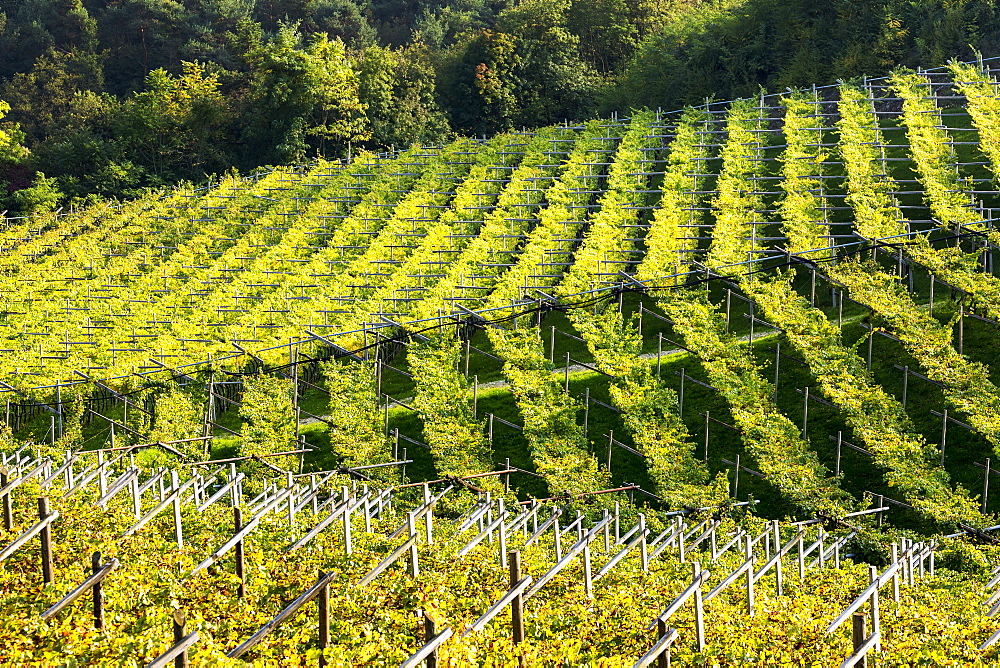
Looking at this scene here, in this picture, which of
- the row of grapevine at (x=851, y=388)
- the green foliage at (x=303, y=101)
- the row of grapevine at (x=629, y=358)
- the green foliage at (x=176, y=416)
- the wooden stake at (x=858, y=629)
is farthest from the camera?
the green foliage at (x=303, y=101)

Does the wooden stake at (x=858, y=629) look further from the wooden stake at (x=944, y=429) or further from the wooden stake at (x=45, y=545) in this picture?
the wooden stake at (x=944, y=429)

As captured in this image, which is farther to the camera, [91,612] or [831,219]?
[831,219]

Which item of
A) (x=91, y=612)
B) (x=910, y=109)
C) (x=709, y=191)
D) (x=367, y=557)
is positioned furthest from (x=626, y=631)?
(x=910, y=109)

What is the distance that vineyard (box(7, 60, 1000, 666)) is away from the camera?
970 cm

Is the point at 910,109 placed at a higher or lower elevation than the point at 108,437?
higher

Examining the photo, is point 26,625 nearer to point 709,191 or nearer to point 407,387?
point 407,387

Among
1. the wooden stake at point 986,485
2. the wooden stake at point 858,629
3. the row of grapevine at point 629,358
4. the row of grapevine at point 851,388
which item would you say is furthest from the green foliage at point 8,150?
the wooden stake at point 858,629

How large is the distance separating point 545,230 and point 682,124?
1116 centimetres

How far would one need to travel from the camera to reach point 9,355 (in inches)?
1062

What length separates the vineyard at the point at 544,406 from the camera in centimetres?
970

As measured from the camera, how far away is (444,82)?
5809cm

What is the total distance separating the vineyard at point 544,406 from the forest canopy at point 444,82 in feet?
29.6

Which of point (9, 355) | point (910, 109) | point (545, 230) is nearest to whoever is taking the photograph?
point (9, 355)

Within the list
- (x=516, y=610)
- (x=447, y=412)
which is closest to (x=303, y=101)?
(x=447, y=412)
